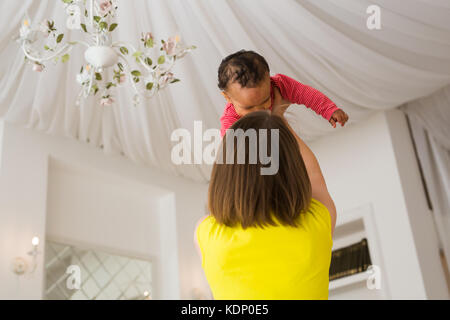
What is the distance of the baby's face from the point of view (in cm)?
117

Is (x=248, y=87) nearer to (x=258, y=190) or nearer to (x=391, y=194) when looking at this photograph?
(x=258, y=190)

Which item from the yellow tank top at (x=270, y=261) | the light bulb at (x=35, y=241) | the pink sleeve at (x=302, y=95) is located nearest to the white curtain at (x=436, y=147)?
the light bulb at (x=35, y=241)

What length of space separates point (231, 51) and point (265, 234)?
9.77 feet

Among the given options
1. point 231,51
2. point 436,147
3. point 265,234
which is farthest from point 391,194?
point 265,234

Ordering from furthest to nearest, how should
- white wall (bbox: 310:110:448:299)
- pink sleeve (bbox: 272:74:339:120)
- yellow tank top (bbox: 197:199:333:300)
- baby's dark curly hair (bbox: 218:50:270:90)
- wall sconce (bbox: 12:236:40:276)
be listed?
1. white wall (bbox: 310:110:448:299)
2. wall sconce (bbox: 12:236:40:276)
3. pink sleeve (bbox: 272:74:339:120)
4. baby's dark curly hair (bbox: 218:50:270:90)
5. yellow tank top (bbox: 197:199:333:300)

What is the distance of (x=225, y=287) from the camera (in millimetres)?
850

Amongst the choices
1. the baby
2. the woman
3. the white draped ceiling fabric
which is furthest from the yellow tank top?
the white draped ceiling fabric

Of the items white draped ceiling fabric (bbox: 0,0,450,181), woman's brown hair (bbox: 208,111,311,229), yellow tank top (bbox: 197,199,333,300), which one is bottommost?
yellow tank top (bbox: 197,199,333,300)

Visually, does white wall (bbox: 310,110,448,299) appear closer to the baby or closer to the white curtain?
the white curtain

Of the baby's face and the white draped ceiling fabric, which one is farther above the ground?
the white draped ceiling fabric

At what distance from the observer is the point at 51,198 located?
4.68 m
